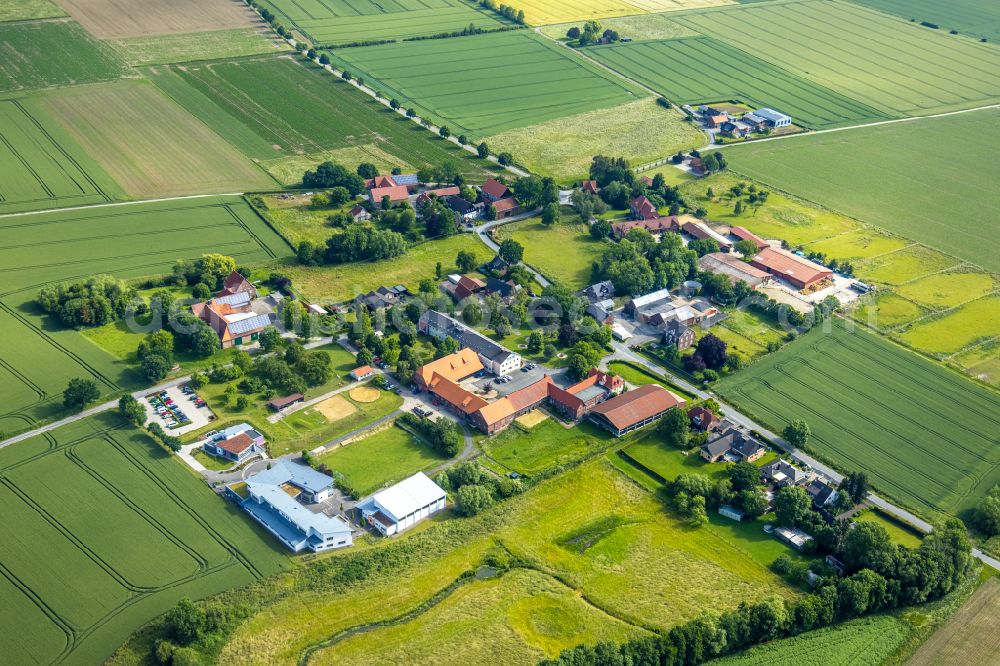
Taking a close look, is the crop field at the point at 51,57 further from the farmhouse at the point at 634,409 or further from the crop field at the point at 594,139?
the farmhouse at the point at 634,409

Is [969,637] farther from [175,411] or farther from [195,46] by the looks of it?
[195,46]

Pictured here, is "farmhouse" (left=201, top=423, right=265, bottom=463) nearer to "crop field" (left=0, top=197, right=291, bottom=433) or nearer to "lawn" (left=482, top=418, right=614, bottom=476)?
"crop field" (left=0, top=197, right=291, bottom=433)

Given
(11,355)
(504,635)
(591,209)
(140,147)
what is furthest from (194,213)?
(504,635)

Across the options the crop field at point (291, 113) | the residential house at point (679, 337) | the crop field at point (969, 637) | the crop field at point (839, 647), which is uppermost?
the crop field at point (291, 113)

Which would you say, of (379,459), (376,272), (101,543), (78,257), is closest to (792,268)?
(376,272)

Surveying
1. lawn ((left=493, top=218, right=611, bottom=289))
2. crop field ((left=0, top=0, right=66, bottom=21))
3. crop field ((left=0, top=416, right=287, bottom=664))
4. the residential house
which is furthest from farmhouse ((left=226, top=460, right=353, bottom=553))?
crop field ((left=0, top=0, right=66, bottom=21))

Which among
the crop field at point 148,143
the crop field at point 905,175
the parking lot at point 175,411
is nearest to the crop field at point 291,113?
the crop field at point 148,143
